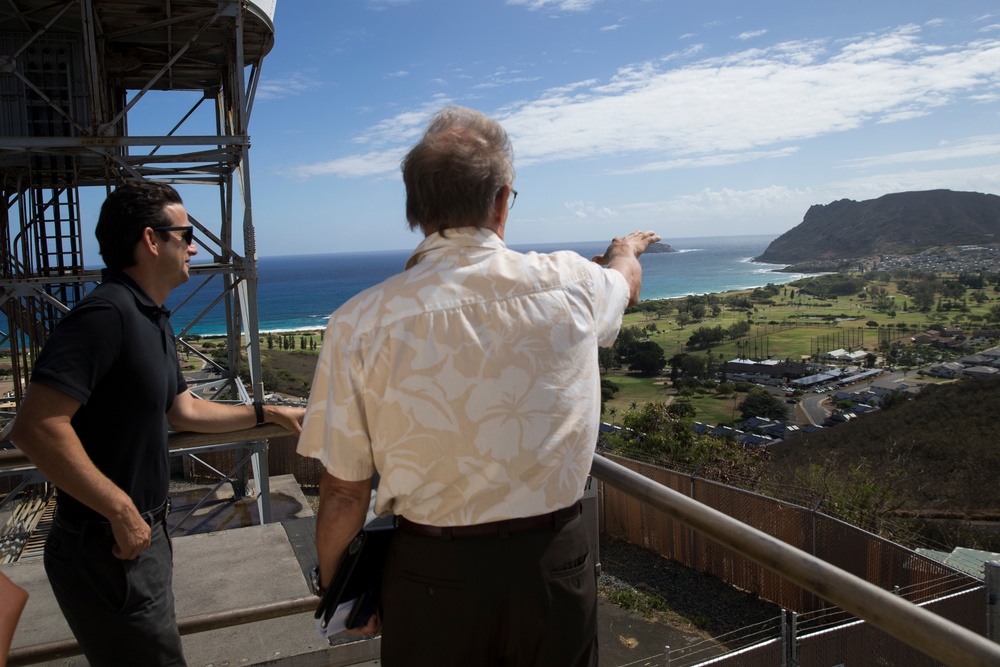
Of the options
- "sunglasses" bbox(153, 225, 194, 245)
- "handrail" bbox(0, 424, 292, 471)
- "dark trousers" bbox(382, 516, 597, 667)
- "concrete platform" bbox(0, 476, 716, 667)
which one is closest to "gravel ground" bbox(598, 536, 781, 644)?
"concrete platform" bbox(0, 476, 716, 667)

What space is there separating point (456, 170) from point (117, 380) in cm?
126

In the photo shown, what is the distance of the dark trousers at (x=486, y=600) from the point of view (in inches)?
65.1

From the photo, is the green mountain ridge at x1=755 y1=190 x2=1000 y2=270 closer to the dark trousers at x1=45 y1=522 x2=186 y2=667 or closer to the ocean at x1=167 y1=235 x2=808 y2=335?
the ocean at x1=167 y1=235 x2=808 y2=335

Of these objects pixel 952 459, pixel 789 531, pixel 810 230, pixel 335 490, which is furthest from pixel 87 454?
pixel 810 230

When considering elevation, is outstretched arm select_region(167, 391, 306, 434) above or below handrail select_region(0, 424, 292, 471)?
above

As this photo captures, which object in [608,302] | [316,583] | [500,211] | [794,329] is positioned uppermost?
[500,211]

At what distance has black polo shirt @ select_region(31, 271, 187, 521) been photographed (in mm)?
2072

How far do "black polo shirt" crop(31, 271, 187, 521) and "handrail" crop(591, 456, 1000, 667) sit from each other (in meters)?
1.45

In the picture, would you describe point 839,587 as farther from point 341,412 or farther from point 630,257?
point 341,412

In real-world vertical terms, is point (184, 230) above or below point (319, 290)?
above

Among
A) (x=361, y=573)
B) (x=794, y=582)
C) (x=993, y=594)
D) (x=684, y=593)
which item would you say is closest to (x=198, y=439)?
(x=361, y=573)

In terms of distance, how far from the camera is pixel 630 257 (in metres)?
2.24

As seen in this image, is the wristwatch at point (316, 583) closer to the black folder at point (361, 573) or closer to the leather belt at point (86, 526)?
the black folder at point (361, 573)

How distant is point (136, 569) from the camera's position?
7.38 feet
